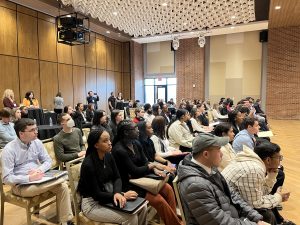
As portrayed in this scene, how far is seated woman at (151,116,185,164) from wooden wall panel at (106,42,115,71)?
10.6 m

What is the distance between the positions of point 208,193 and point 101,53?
497 inches

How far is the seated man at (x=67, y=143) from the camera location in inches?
126

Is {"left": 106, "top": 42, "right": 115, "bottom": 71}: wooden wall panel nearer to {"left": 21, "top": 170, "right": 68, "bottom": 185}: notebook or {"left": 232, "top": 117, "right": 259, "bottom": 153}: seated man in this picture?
{"left": 232, "top": 117, "right": 259, "bottom": 153}: seated man

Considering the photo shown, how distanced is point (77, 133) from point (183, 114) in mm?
→ 1973

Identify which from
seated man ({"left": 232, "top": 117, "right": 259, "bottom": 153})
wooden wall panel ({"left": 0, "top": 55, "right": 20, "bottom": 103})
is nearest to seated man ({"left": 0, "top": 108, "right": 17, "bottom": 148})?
seated man ({"left": 232, "top": 117, "right": 259, "bottom": 153})

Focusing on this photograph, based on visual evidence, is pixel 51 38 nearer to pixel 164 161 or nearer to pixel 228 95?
pixel 164 161

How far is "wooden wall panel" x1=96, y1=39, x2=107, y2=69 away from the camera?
13008 mm

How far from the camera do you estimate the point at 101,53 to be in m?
13.3

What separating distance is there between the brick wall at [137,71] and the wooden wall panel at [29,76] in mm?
6517

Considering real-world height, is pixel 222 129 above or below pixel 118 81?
below

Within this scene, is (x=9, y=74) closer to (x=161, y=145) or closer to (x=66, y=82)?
(x=66, y=82)

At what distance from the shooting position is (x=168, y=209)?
8.17 feet

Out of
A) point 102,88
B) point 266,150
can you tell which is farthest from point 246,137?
point 102,88

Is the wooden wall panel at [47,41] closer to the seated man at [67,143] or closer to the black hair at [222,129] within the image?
the seated man at [67,143]
